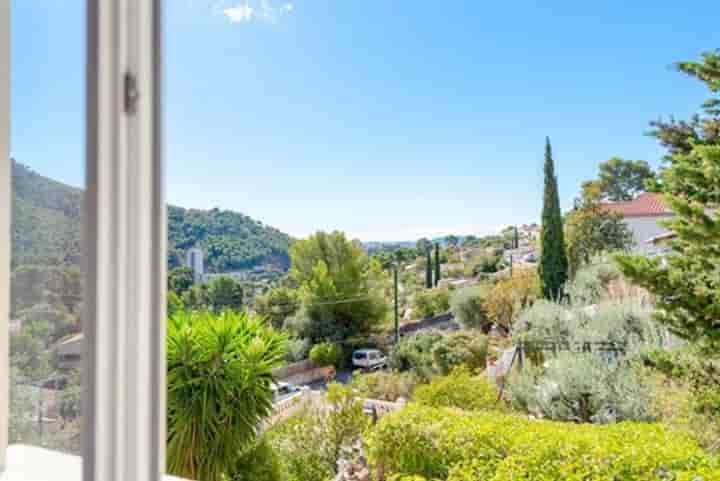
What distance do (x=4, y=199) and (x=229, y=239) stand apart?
129 cm

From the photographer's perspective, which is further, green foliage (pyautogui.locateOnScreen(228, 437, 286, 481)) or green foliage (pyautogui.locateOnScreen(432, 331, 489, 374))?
green foliage (pyautogui.locateOnScreen(432, 331, 489, 374))

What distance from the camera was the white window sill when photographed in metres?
0.87

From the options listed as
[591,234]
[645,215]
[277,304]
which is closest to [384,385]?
[277,304]

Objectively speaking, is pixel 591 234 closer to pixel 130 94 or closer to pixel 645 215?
pixel 645 215

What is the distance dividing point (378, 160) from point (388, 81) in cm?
37

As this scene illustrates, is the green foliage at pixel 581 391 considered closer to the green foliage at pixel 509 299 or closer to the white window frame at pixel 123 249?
the green foliage at pixel 509 299

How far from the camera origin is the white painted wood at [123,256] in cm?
82

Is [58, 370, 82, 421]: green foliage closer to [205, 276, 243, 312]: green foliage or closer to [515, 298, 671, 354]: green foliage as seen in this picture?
[205, 276, 243, 312]: green foliage

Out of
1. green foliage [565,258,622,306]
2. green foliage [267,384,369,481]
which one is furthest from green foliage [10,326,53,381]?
green foliage [565,258,622,306]

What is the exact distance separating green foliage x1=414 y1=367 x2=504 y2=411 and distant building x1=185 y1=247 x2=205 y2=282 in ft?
3.89

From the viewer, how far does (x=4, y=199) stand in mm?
1010

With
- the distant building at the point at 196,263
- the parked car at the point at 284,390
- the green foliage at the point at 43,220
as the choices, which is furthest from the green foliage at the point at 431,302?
the green foliage at the point at 43,220

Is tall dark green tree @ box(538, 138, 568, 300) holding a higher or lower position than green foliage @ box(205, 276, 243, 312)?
higher

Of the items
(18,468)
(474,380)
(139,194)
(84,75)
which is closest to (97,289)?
(139,194)
